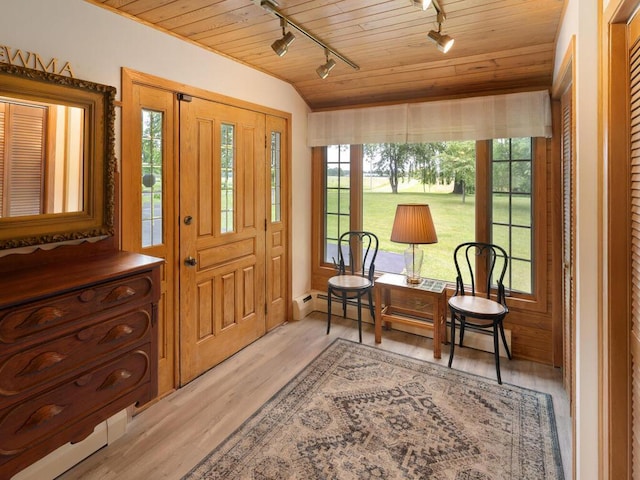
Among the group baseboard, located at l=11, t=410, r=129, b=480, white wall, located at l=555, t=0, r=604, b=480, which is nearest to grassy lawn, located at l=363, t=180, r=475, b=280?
white wall, located at l=555, t=0, r=604, b=480

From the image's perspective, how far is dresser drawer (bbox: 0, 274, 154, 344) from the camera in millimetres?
1294

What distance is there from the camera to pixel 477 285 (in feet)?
10.6

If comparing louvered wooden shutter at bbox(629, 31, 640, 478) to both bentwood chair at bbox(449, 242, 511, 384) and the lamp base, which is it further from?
the lamp base

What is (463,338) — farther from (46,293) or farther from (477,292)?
(46,293)

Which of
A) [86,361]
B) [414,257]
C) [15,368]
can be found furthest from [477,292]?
[15,368]

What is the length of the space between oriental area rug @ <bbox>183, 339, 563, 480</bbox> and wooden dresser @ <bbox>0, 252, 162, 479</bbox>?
0.63 meters

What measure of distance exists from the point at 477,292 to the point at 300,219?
6.19 feet

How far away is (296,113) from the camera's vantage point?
148 inches

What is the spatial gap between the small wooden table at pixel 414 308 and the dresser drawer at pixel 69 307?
210 cm

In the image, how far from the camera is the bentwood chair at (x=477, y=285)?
281 cm

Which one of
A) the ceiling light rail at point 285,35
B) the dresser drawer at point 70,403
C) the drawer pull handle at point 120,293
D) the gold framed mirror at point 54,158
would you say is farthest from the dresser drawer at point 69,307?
the ceiling light rail at point 285,35

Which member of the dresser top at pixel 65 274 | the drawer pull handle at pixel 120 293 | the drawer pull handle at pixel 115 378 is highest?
the dresser top at pixel 65 274

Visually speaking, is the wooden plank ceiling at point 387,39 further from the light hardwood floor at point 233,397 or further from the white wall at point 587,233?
the light hardwood floor at point 233,397

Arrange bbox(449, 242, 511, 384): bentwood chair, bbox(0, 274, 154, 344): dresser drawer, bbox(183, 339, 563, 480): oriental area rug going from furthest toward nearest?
bbox(449, 242, 511, 384): bentwood chair → bbox(183, 339, 563, 480): oriental area rug → bbox(0, 274, 154, 344): dresser drawer
